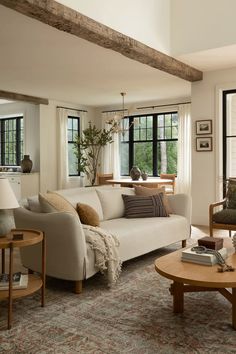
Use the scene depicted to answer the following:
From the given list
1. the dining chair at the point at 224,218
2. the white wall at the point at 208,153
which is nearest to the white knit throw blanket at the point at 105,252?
the dining chair at the point at 224,218

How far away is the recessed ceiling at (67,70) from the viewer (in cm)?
446

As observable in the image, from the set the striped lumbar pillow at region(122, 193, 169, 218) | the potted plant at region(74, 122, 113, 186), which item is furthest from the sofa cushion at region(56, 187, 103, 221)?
the potted plant at region(74, 122, 113, 186)

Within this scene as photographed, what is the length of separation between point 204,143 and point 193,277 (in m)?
4.27

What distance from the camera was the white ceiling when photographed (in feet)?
14.8

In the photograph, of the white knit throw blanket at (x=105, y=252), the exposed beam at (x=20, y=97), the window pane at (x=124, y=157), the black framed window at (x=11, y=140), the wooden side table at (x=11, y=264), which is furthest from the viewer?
the window pane at (x=124, y=157)

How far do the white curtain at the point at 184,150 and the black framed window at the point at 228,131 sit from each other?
Answer: 83.3 inches

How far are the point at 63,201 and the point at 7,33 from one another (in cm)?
222

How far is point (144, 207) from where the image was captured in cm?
452

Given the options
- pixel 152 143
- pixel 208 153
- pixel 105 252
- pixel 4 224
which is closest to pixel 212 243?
pixel 105 252

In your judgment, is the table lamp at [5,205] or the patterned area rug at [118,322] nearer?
the patterned area rug at [118,322]

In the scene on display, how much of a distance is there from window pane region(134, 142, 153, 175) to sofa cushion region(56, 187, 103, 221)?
196 inches

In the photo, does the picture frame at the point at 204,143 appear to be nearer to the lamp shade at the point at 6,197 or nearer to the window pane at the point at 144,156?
the window pane at the point at 144,156

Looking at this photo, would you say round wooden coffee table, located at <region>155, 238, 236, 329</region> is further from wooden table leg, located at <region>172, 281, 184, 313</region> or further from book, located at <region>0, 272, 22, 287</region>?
book, located at <region>0, 272, 22, 287</region>

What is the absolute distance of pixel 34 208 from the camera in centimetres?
362
